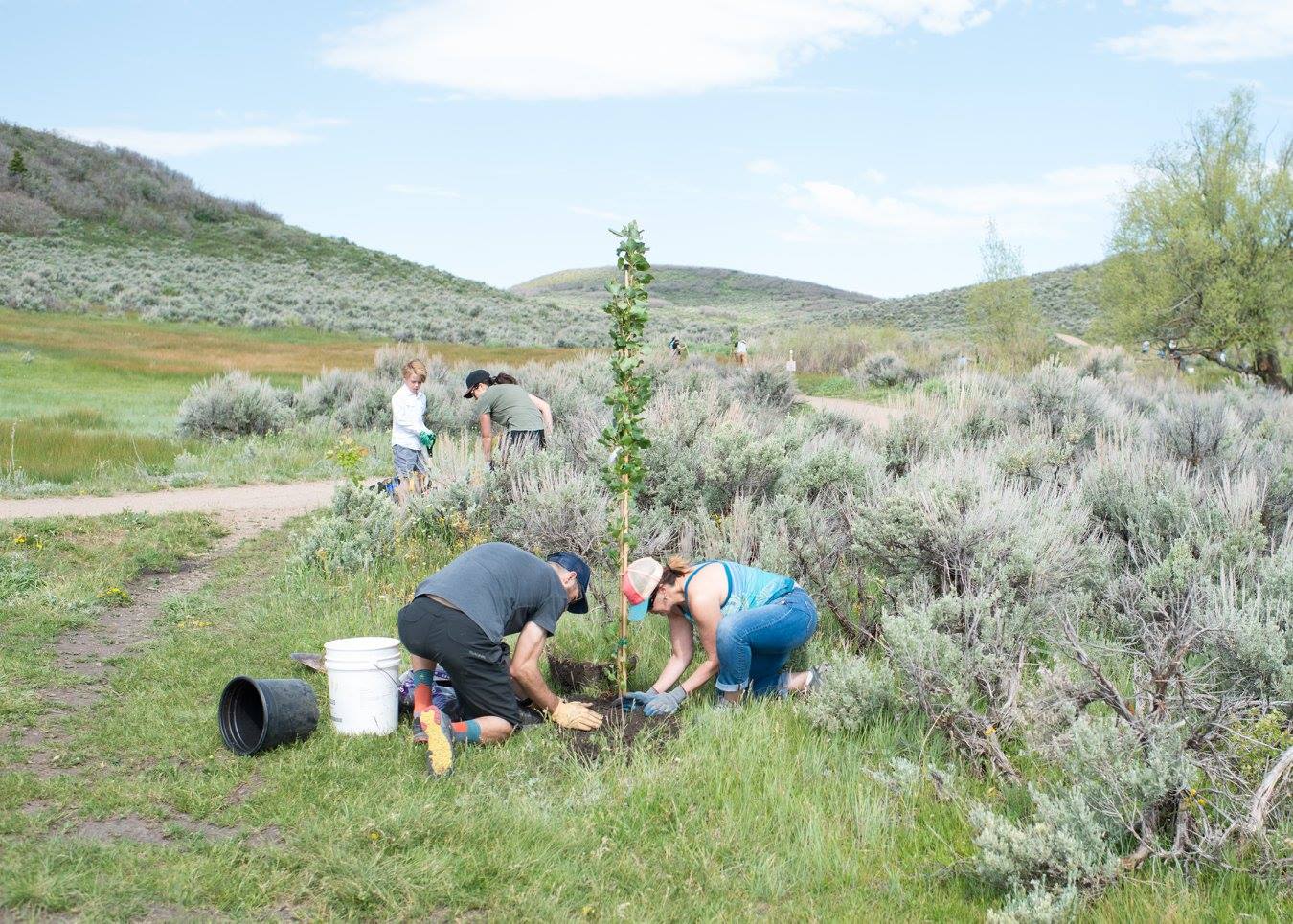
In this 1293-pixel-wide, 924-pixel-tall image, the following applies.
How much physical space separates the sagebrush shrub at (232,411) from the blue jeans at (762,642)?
1454cm

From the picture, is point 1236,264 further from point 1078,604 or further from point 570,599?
point 570,599

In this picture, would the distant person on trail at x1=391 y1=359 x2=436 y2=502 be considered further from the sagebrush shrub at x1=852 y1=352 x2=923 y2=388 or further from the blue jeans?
the sagebrush shrub at x1=852 y1=352 x2=923 y2=388

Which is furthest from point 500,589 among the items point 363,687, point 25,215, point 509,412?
point 25,215

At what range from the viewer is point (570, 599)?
18.5 feet

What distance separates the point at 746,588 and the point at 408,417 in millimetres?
6467

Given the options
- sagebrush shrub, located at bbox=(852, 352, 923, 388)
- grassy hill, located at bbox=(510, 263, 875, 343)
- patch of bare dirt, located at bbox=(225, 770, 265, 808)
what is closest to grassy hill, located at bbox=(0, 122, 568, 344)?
sagebrush shrub, located at bbox=(852, 352, 923, 388)

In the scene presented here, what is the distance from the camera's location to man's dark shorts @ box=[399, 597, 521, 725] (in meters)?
5.12

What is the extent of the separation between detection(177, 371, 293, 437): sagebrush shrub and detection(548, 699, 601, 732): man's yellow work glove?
47.3 ft

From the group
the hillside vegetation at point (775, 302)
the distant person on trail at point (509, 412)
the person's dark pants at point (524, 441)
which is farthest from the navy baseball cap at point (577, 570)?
the hillside vegetation at point (775, 302)

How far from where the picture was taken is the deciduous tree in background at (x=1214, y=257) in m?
23.4

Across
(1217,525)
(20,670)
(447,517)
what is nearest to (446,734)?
(20,670)

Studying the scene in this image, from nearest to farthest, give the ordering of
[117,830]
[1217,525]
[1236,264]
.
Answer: [117,830]
[1217,525]
[1236,264]

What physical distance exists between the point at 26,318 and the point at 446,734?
34331 mm

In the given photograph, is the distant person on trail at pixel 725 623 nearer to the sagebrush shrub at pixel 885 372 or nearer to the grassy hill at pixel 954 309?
the sagebrush shrub at pixel 885 372
